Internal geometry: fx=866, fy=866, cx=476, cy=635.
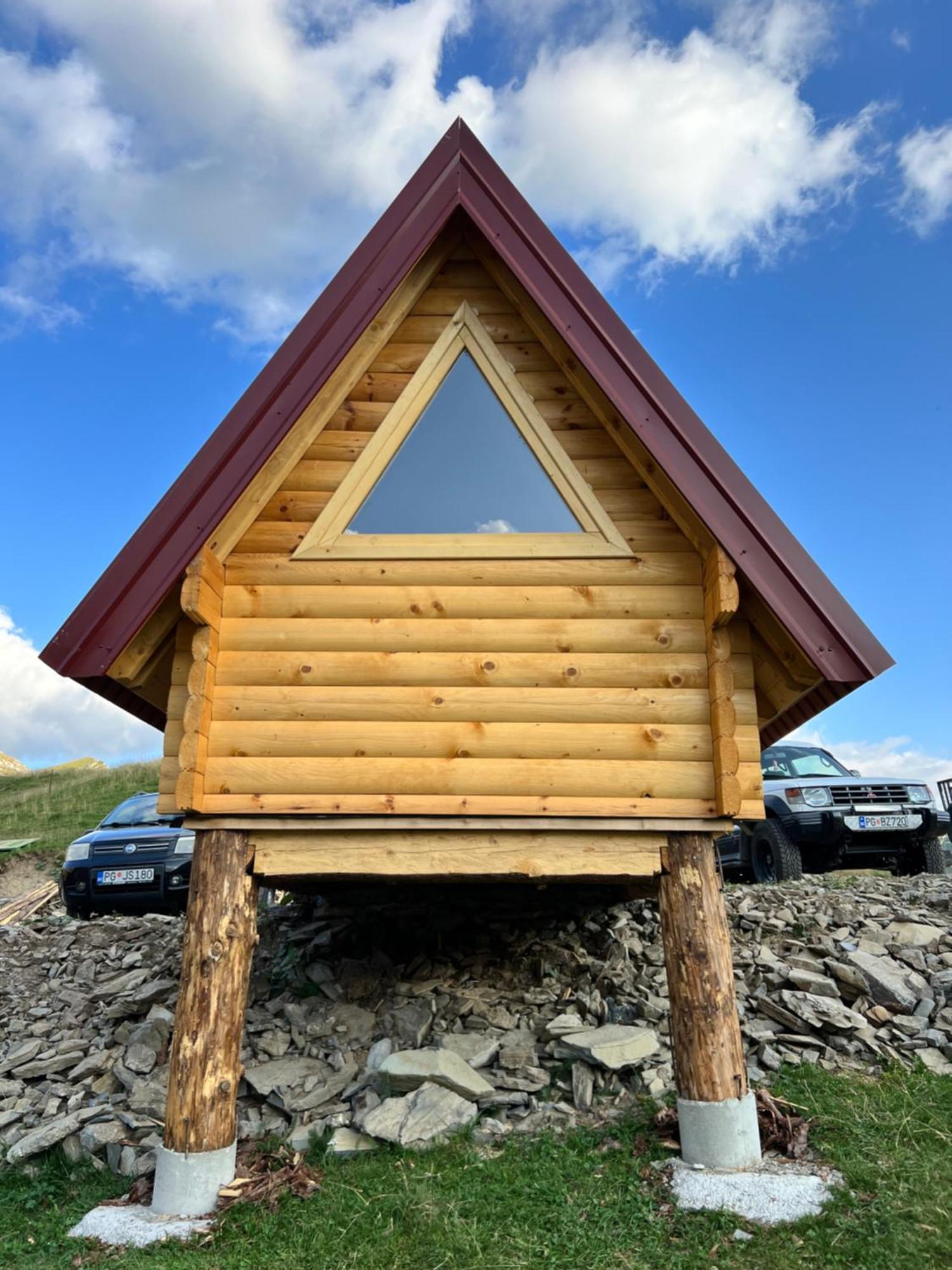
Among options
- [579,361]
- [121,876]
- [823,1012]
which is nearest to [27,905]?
[121,876]

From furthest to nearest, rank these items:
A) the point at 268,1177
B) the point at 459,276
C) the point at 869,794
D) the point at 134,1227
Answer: the point at 869,794
the point at 459,276
the point at 268,1177
the point at 134,1227

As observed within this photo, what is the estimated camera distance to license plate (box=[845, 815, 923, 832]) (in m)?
10.7

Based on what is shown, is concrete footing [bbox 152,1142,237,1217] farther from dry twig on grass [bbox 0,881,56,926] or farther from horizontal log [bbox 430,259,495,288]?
dry twig on grass [bbox 0,881,56,926]

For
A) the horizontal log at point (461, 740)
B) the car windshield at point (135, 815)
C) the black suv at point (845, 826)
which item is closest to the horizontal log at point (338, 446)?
the horizontal log at point (461, 740)

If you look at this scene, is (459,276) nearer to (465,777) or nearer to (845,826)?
(465,777)

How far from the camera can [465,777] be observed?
5.03 metres

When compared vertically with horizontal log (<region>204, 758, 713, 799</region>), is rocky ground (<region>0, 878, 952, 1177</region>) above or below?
below

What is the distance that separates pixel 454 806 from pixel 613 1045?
1.94m

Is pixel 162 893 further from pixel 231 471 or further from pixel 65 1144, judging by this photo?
pixel 231 471

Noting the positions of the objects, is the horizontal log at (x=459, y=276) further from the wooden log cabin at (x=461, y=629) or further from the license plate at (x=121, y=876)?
the license plate at (x=121, y=876)

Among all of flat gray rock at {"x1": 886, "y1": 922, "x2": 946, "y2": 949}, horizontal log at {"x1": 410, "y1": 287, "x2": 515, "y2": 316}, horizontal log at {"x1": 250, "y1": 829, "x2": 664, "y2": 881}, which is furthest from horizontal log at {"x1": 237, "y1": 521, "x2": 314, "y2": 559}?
flat gray rock at {"x1": 886, "y1": 922, "x2": 946, "y2": 949}

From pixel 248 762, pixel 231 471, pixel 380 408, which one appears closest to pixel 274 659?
pixel 248 762

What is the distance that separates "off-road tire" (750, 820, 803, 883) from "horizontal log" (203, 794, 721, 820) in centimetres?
662

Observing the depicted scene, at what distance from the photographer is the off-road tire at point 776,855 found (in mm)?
10875
